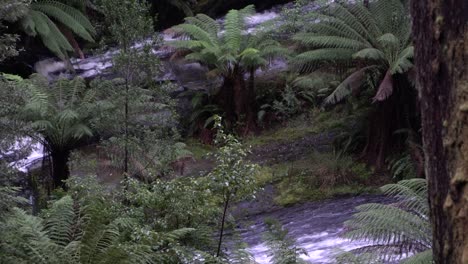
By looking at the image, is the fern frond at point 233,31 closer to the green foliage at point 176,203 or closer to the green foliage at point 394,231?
the green foliage at point 176,203

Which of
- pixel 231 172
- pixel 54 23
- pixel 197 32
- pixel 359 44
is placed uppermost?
pixel 54 23

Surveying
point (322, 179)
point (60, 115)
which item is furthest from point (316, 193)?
point (60, 115)

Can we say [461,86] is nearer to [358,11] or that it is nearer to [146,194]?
[146,194]

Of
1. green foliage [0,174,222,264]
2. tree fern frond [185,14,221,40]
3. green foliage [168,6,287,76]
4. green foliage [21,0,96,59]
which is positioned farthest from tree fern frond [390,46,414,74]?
green foliage [21,0,96,59]

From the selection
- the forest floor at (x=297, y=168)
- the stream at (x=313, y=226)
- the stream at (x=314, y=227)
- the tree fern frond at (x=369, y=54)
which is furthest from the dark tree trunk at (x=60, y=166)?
the tree fern frond at (x=369, y=54)

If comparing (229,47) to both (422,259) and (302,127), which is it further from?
(422,259)

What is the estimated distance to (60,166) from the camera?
884cm

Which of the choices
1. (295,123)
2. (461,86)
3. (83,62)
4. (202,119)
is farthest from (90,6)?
(461,86)

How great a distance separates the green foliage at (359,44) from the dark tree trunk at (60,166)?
3536mm

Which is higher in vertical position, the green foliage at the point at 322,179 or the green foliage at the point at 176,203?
the green foliage at the point at 176,203

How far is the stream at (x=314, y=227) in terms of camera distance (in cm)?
680

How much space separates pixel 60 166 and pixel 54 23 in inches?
238

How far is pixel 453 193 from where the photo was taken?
2148mm

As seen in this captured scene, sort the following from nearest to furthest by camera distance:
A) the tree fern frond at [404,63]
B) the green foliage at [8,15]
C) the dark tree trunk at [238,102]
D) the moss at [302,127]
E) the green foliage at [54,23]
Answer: the green foliage at [8,15] < the tree fern frond at [404,63] < the moss at [302,127] < the dark tree trunk at [238,102] < the green foliage at [54,23]
